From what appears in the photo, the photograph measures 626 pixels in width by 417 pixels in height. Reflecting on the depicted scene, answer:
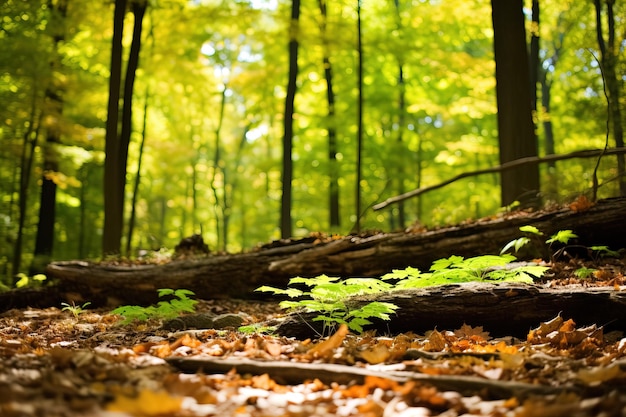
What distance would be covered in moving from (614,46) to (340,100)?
857 centimetres

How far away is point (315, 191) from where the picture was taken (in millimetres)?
19906

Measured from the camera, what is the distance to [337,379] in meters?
2.50

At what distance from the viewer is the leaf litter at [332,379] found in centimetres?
191

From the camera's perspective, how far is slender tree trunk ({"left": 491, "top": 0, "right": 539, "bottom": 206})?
7727 mm

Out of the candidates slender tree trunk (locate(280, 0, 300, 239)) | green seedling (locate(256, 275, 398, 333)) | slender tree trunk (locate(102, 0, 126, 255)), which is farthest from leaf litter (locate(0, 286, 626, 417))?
slender tree trunk (locate(280, 0, 300, 239))

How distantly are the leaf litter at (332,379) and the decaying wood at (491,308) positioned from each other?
0.74ft

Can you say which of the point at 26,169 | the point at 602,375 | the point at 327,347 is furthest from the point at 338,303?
the point at 26,169

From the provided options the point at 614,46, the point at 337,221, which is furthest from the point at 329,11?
the point at 614,46

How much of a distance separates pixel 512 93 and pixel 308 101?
10.9m

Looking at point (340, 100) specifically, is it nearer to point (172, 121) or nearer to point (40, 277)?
point (172, 121)

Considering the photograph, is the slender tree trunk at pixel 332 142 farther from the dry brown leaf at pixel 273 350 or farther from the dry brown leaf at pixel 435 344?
the dry brown leaf at pixel 273 350

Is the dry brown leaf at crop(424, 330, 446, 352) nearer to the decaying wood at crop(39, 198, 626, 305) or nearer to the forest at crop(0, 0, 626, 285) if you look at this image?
the decaying wood at crop(39, 198, 626, 305)

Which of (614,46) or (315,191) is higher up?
(614,46)

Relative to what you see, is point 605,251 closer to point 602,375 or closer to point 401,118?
point 602,375
